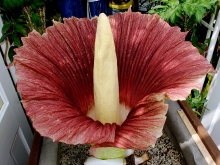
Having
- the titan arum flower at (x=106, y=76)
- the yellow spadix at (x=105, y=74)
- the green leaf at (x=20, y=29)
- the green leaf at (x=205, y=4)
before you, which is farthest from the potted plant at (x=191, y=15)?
the green leaf at (x=20, y=29)

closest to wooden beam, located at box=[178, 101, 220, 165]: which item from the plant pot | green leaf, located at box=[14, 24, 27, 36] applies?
the plant pot

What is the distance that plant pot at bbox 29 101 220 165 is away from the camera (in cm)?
67

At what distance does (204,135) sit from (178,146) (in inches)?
3.4

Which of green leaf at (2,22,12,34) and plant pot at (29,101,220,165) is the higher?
green leaf at (2,22,12,34)

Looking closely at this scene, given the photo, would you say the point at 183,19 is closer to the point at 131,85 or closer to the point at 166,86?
the point at 131,85

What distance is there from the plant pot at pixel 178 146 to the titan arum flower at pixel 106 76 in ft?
0.50

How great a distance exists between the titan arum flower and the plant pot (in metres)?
0.15

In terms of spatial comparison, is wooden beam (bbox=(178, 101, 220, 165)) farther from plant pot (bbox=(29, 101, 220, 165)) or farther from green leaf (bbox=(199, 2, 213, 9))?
green leaf (bbox=(199, 2, 213, 9))

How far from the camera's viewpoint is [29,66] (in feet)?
1.68

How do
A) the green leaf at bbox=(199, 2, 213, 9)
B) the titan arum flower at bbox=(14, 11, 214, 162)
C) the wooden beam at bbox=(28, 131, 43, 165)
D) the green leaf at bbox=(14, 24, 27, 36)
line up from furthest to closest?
the green leaf at bbox=(14, 24, 27, 36)
the green leaf at bbox=(199, 2, 213, 9)
the wooden beam at bbox=(28, 131, 43, 165)
the titan arum flower at bbox=(14, 11, 214, 162)

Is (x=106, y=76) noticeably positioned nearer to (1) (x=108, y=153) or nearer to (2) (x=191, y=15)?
(1) (x=108, y=153)

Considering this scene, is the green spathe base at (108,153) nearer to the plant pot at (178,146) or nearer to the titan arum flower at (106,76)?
the titan arum flower at (106,76)

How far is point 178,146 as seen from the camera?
765mm

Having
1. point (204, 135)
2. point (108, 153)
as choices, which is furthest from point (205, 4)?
point (108, 153)
